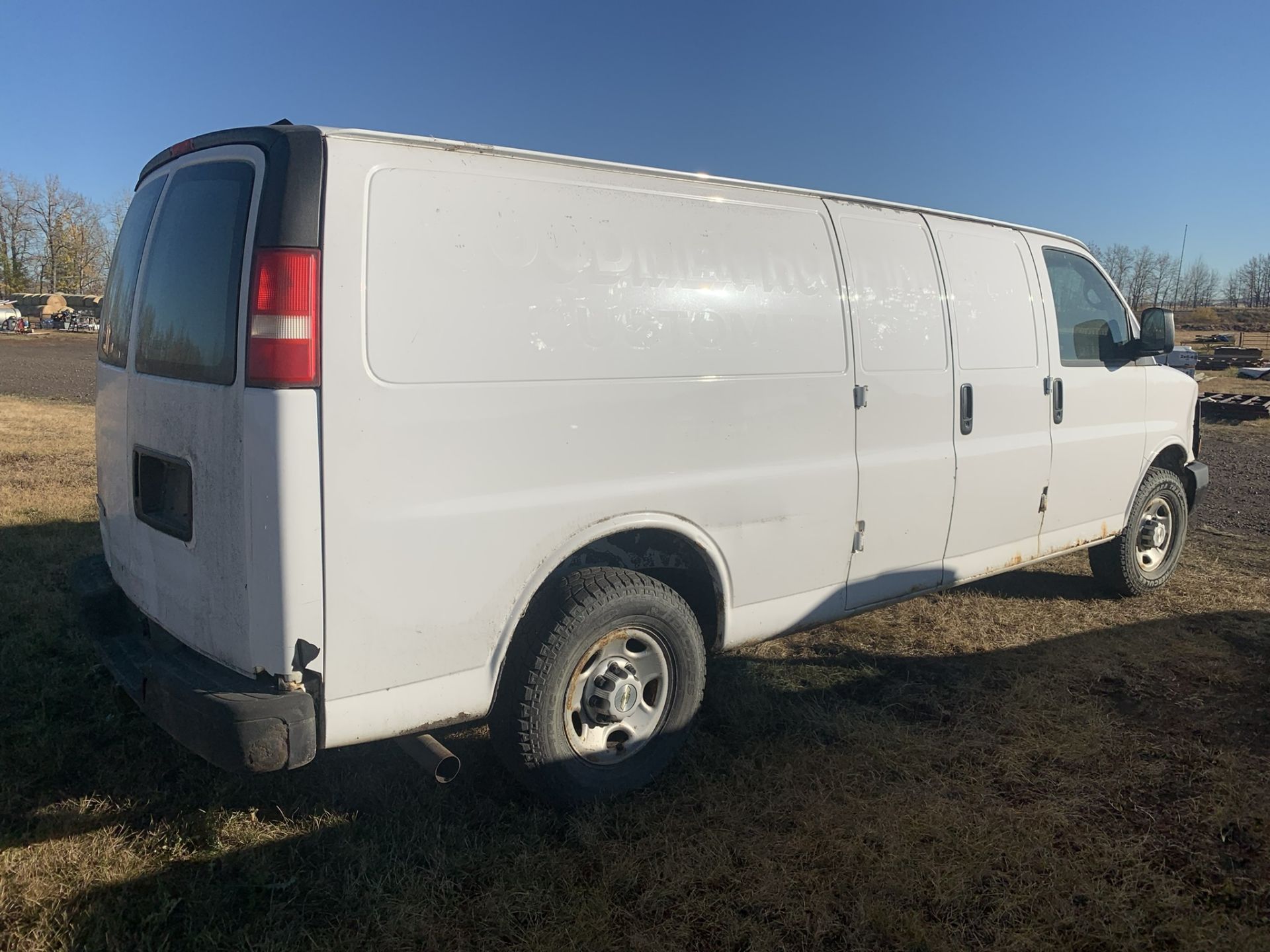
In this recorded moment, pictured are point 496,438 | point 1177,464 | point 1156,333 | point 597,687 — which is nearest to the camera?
point 496,438

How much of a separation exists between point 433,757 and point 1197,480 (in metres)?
5.59

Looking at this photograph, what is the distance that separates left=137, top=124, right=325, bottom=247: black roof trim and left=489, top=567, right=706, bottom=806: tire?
1390mm

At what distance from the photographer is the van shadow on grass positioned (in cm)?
257

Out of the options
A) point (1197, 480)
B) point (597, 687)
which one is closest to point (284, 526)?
point (597, 687)

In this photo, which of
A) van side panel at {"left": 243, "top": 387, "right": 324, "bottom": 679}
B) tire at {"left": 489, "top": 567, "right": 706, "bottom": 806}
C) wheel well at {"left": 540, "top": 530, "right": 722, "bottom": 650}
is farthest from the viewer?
Answer: wheel well at {"left": 540, "top": 530, "right": 722, "bottom": 650}

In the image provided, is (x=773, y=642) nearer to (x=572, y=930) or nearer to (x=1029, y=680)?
(x=1029, y=680)

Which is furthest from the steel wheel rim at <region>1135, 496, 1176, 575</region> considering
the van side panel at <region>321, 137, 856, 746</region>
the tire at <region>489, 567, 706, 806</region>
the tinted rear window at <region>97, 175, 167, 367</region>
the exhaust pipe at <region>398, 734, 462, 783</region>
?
the tinted rear window at <region>97, 175, 167, 367</region>

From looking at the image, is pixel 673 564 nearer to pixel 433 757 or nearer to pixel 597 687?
pixel 597 687

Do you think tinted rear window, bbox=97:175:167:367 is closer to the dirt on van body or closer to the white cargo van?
the white cargo van

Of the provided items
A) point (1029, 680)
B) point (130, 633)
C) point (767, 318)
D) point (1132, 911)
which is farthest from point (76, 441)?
point (1132, 911)

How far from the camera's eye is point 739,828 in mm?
3031

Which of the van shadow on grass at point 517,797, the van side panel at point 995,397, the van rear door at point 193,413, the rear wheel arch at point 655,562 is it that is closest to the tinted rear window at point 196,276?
the van rear door at point 193,413

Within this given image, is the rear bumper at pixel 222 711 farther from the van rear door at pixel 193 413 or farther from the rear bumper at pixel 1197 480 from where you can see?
the rear bumper at pixel 1197 480

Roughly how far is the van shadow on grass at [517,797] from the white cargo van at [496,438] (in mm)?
318
